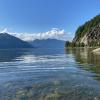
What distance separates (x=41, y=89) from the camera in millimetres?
27656

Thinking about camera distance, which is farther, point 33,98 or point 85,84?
point 85,84

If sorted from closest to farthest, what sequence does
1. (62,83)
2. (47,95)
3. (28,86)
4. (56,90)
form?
(47,95), (56,90), (28,86), (62,83)

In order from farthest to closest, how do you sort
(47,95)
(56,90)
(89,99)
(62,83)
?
(62,83), (56,90), (47,95), (89,99)

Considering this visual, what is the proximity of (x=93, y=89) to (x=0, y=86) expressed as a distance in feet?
33.5

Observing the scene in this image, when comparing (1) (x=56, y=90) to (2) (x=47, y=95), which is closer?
(2) (x=47, y=95)

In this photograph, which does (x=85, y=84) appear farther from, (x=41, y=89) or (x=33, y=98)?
(x=33, y=98)

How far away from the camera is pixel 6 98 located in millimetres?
24203

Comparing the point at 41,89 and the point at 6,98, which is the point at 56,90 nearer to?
the point at 41,89

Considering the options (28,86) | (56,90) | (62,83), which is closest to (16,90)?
(28,86)

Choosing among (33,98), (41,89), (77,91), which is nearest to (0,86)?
(41,89)

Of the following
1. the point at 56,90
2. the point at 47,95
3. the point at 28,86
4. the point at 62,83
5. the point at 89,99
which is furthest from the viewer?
the point at 62,83

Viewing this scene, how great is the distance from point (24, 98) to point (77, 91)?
5441 millimetres

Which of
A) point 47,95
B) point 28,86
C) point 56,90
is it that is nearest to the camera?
point 47,95

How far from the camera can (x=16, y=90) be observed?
27.4 m
